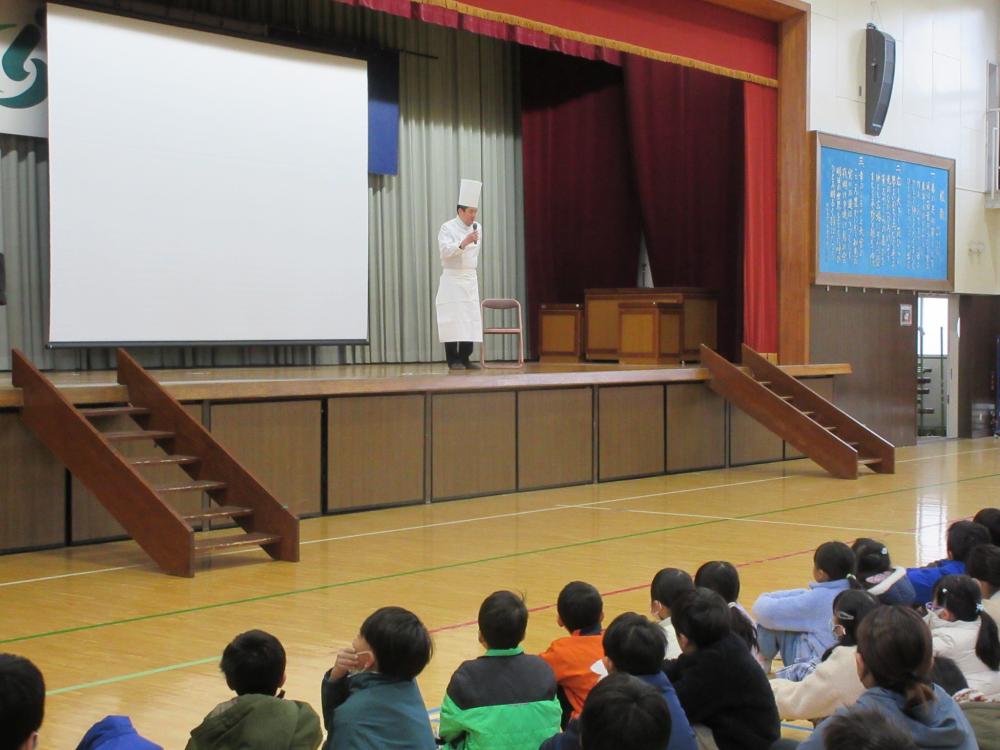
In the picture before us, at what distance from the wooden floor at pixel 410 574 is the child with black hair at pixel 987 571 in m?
1.74

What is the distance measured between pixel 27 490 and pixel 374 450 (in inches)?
97.3

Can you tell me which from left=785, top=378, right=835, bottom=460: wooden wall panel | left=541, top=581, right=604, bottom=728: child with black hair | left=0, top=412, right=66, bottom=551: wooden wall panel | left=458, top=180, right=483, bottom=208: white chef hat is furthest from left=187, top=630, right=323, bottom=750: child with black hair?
left=785, top=378, right=835, bottom=460: wooden wall panel

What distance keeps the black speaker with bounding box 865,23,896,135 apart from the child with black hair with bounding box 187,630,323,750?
1152 centimetres

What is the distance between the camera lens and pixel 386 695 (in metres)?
2.76

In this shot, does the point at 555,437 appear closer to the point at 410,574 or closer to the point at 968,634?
the point at 410,574

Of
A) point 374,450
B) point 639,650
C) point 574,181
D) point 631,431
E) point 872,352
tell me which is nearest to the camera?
point 639,650

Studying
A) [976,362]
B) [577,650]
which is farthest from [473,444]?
[976,362]

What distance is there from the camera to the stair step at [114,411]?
722 cm

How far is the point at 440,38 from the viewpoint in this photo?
1417 cm

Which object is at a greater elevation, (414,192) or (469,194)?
(414,192)

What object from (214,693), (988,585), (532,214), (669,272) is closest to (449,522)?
(214,693)

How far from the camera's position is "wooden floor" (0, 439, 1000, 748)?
4535mm

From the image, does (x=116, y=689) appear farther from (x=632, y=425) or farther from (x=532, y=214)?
(x=532, y=214)

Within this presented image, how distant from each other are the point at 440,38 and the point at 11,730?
12857mm
